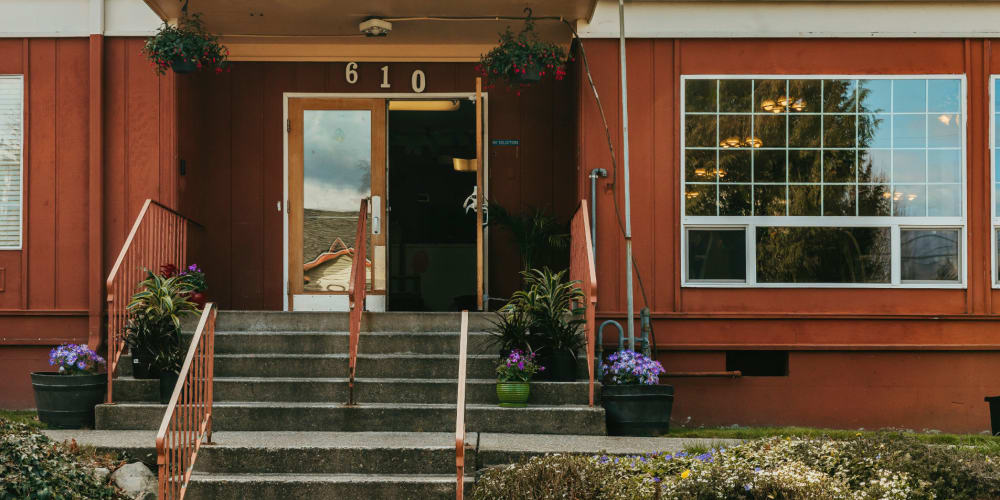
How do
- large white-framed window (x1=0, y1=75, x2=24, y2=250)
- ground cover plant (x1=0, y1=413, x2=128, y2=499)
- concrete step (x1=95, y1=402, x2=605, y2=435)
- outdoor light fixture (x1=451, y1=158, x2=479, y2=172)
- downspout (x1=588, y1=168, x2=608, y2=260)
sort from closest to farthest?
ground cover plant (x1=0, y1=413, x2=128, y2=499)
concrete step (x1=95, y1=402, x2=605, y2=435)
downspout (x1=588, y1=168, x2=608, y2=260)
large white-framed window (x1=0, y1=75, x2=24, y2=250)
outdoor light fixture (x1=451, y1=158, x2=479, y2=172)

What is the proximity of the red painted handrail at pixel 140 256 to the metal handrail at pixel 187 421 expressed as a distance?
3.07 ft

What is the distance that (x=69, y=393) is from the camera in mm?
7016

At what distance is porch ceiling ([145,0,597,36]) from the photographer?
25.9 feet

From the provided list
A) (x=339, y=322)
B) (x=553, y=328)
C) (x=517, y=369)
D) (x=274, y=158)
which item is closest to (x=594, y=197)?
(x=553, y=328)

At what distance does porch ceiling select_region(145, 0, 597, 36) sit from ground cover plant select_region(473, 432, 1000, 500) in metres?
3.92

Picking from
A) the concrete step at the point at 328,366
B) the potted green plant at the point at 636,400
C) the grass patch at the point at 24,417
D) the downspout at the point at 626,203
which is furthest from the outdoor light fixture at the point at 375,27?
the grass patch at the point at 24,417

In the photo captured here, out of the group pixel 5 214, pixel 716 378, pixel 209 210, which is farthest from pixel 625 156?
pixel 5 214

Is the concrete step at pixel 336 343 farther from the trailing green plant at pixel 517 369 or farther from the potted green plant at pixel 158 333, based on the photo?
the trailing green plant at pixel 517 369

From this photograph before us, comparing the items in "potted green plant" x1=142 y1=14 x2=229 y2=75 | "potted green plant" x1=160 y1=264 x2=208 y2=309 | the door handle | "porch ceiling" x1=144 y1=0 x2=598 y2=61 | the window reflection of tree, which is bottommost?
"potted green plant" x1=160 y1=264 x2=208 y2=309

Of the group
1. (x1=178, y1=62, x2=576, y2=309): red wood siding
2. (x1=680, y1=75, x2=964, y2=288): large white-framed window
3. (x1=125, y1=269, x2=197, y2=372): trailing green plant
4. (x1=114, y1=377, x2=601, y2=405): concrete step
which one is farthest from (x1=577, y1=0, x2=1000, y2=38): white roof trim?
(x1=125, y1=269, x2=197, y2=372): trailing green plant

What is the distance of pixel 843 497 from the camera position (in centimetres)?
491

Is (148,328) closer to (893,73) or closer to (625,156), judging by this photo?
(625,156)

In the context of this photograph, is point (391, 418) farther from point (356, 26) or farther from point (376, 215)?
point (356, 26)

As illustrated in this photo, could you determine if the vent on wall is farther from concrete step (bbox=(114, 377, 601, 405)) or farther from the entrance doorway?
the entrance doorway
